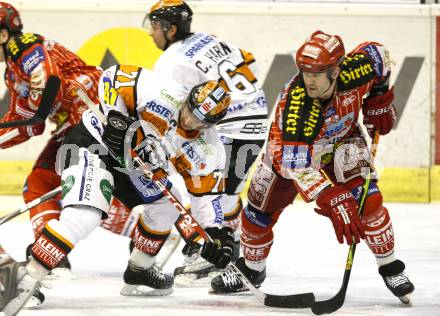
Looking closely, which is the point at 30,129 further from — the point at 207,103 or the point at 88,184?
the point at 207,103

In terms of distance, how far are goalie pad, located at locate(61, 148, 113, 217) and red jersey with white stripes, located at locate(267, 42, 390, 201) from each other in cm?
69

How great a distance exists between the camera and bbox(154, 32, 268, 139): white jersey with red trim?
5.27 meters

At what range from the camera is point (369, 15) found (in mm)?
7551

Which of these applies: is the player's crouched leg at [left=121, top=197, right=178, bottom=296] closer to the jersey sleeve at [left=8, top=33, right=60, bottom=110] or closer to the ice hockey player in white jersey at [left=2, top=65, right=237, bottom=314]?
the ice hockey player in white jersey at [left=2, top=65, right=237, bottom=314]

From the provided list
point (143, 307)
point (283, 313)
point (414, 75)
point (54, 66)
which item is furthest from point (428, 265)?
point (414, 75)

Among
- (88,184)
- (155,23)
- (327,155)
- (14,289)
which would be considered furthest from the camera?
(155,23)

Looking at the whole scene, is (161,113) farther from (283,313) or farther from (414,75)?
(414,75)

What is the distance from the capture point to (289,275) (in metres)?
5.04

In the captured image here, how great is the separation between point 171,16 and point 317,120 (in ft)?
5.15

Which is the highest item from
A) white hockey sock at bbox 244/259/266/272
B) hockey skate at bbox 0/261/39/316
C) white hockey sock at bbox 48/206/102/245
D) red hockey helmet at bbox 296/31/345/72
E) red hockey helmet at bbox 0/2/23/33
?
red hockey helmet at bbox 296/31/345/72

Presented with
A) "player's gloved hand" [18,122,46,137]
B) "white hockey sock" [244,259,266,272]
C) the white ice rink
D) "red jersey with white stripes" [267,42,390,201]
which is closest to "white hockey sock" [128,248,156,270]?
the white ice rink

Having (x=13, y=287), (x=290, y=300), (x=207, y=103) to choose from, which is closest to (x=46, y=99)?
(x=207, y=103)

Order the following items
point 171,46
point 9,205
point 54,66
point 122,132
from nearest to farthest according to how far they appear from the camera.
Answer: point 122,132
point 54,66
point 171,46
point 9,205

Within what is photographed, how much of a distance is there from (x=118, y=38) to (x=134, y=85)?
3.57m
